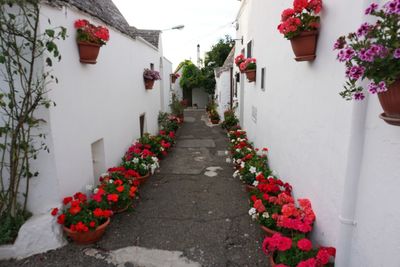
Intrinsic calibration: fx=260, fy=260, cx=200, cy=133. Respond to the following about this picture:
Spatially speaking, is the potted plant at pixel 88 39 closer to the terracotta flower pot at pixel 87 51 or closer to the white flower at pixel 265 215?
the terracotta flower pot at pixel 87 51

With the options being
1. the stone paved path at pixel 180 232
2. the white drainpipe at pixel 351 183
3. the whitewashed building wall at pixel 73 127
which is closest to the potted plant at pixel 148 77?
the whitewashed building wall at pixel 73 127

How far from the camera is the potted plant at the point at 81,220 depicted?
329 centimetres

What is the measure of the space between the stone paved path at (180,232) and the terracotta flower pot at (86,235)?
0.26ft

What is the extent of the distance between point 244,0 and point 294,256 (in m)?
7.75

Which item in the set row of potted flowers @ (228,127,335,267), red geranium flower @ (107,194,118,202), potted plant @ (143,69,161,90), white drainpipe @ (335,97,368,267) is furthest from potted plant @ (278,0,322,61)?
potted plant @ (143,69,161,90)

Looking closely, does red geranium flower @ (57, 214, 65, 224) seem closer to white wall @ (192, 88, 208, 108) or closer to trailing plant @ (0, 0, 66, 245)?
trailing plant @ (0, 0, 66, 245)

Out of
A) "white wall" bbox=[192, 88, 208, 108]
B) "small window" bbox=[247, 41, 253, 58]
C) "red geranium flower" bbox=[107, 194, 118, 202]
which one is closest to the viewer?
"red geranium flower" bbox=[107, 194, 118, 202]

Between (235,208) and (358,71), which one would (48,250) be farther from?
(358,71)

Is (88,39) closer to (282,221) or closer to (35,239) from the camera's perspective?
(35,239)

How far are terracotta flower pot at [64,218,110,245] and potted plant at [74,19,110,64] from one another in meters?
2.47

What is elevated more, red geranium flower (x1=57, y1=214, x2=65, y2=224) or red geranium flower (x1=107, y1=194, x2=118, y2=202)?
red geranium flower (x1=107, y1=194, x2=118, y2=202)

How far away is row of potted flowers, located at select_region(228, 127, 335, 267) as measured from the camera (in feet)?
8.23

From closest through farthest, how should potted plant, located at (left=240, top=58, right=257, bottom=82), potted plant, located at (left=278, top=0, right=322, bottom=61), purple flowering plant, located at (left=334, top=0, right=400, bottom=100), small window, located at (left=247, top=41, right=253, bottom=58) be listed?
purple flowering plant, located at (left=334, top=0, right=400, bottom=100)
potted plant, located at (left=278, top=0, right=322, bottom=61)
potted plant, located at (left=240, top=58, right=257, bottom=82)
small window, located at (left=247, top=41, right=253, bottom=58)

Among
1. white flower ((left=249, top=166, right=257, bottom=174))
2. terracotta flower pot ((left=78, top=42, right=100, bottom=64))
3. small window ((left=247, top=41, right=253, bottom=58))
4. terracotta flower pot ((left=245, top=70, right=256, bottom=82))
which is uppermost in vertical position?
small window ((left=247, top=41, right=253, bottom=58))
